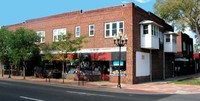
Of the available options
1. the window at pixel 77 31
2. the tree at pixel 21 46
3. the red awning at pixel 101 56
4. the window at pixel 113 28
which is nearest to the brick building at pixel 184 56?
the red awning at pixel 101 56

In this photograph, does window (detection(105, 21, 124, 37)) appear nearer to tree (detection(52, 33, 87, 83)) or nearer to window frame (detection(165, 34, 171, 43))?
tree (detection(52, 33, 87, 83))

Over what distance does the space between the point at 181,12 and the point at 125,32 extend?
1118 centimetres

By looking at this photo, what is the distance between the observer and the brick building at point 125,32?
3052 centimetres

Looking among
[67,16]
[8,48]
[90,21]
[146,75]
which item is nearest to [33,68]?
[8,48]

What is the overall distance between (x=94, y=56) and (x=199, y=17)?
14.6 m

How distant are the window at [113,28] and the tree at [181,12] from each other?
8.58 meters

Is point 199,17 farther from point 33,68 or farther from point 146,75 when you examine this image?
point 33,68

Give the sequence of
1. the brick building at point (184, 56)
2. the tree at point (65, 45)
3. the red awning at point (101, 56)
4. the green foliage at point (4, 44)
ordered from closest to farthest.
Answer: the tree at point (65, 45) → the red awning at point (101, 56) → the green foliage at point (4, 44) → the brick building at point (184, 56)

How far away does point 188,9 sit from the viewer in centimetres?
3594

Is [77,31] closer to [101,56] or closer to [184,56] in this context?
[101,56]

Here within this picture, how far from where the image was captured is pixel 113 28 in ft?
105

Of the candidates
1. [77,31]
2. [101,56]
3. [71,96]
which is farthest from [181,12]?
[71,96]

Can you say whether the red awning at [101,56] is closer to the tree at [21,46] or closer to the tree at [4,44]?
the tree at [21,46]

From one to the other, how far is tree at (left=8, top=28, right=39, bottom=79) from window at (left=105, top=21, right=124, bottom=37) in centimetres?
925
